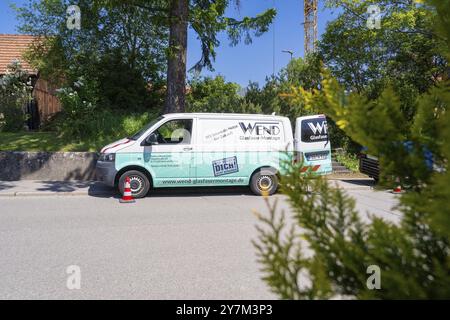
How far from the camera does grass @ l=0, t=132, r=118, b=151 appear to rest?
1138cm

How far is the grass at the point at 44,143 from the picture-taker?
11.4m

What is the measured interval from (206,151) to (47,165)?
5166mm

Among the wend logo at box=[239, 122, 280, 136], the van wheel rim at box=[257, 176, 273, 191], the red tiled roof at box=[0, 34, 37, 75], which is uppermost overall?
the red tiled roof at box=[0, 34, 37, 75]

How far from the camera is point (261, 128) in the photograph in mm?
8930

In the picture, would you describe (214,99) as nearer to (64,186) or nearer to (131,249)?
(64,186)

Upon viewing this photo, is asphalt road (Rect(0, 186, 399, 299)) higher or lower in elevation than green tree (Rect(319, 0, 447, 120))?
lower

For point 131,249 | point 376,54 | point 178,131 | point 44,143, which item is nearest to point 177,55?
point 178,131

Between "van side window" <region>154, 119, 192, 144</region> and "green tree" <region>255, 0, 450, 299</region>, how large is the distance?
728 centimetres

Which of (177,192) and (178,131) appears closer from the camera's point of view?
(178,131)

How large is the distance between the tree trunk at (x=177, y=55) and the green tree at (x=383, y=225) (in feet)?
31.9

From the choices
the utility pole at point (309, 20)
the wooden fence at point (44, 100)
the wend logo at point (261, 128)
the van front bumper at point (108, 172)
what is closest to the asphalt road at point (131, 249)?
the van front bumper at point (108, 172)

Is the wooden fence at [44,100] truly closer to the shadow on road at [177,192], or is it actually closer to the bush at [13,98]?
the bush at [13,98]

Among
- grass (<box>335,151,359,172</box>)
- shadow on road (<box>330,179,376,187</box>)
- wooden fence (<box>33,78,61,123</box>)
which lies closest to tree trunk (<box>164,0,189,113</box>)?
shadow on road (<box>330,179,376,187</box>)

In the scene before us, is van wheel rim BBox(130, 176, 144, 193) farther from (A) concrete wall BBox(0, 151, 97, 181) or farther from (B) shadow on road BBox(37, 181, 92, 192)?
(A) concrete wall BBox(0, 151, 97, 181)
